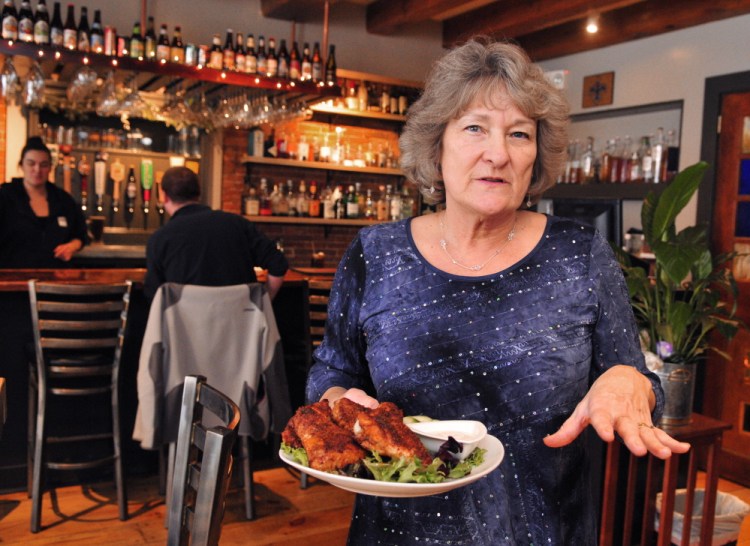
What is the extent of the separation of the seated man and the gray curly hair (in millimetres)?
2240

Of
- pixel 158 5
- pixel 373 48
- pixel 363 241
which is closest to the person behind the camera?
pixel 363 241

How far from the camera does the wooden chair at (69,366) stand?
11.1 ft

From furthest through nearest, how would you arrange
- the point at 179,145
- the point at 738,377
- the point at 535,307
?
the point at 179,145
the point at 738,377
the point at 535,307

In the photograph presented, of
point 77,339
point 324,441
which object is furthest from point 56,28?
point 324,441

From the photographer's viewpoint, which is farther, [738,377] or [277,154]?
[277,154]

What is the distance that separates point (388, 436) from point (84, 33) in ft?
15.9

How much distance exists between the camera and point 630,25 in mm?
5852

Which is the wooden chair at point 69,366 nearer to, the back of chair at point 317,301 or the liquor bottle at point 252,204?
the back of chair at point 317,301

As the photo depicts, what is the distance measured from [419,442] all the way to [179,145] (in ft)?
19.3

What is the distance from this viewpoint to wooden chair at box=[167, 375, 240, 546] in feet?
3.78

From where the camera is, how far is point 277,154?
678 cm

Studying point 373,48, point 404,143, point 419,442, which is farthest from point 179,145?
point 419,442

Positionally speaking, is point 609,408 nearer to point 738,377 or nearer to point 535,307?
point 535,307

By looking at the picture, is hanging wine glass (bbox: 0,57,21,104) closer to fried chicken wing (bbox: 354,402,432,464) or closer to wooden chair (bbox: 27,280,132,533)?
wooden chair (bbox: 27,280,132,533)
